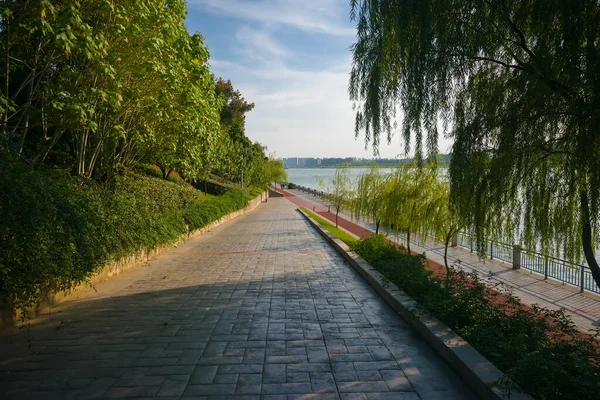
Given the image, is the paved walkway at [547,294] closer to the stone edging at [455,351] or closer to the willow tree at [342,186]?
the stone edging at [455,351]

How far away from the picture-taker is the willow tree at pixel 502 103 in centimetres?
425

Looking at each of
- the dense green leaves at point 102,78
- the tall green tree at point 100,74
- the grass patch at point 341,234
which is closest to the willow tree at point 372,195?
the grass patch at point 341,234

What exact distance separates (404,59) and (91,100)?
6.53 m

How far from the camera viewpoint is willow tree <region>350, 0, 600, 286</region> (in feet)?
13.9

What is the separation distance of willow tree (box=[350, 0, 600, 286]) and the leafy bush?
2.78ft

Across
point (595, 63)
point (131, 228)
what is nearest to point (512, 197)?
point (595, 63)

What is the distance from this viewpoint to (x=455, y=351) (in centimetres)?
429

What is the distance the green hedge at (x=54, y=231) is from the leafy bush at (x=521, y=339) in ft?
16.4

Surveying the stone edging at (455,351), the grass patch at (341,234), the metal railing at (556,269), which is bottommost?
the metal railing at (556,269)

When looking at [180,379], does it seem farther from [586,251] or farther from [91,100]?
[91,100]

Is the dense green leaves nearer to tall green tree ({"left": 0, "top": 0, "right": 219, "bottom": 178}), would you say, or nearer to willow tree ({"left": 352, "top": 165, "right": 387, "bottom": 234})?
tall green tree ({"left": 0, "top": 0, "right": 219, "bottom": 178})

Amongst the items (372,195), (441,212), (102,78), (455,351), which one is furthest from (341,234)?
(455,351)

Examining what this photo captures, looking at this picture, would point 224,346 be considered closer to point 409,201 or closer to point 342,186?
point 409,201

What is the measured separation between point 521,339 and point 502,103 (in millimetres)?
2563
